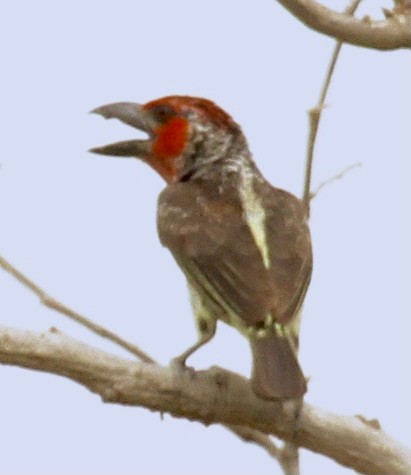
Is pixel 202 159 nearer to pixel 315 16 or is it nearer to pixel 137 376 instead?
pixel 137 376

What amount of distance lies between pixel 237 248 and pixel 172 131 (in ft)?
3.65

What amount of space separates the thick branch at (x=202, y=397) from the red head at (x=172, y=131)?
148 cm

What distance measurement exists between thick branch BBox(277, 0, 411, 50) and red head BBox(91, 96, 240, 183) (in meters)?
2.14

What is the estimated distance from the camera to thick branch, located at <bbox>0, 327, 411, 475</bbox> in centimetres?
359

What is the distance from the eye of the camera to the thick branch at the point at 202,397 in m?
3.59

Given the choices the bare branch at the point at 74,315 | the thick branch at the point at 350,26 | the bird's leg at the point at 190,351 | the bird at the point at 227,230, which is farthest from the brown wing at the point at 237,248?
the thick branch at the point at 350,26

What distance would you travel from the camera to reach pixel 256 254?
169 inches

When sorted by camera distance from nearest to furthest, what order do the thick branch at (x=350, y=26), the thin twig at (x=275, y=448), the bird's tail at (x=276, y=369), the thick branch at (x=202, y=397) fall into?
the thick branch at (x=350, y=26), the thick branch at (x=202, y=397), the bird's tail at (x=276, y=369), the thin twig at (x=275, y=448)

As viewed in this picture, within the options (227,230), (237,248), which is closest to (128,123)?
(227,230)

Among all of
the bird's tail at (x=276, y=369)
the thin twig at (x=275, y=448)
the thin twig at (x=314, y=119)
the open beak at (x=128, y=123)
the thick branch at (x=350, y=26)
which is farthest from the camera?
the open beak at (x=128, y=123)

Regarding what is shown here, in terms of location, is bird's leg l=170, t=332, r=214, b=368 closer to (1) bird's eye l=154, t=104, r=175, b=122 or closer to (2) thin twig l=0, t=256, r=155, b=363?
(2) thin twig l=0, t=256, r=155, b=363

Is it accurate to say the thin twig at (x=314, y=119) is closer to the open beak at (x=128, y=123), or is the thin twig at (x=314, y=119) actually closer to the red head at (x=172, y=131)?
the red head at (x=172, y=131)

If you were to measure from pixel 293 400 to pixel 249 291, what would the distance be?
0.43 m

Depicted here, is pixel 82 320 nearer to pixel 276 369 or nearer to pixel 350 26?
pixel 276 369
